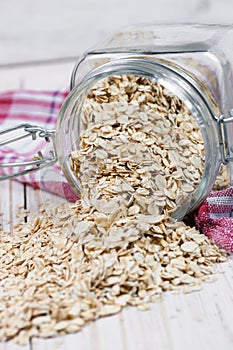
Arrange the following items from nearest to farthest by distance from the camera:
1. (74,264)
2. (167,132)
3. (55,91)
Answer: (74,264) < (167,132) < (55,91)

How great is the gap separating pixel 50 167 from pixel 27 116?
35 centimetres

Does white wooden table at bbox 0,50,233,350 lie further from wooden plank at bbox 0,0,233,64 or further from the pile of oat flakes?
wooden plank at bbox 0,0,233,64

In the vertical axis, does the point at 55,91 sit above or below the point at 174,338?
above

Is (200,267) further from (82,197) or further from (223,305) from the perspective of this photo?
(82,197)

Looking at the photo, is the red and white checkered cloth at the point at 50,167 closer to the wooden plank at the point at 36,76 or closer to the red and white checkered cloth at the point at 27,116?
the red and white checkered cloth at the point at 27,116

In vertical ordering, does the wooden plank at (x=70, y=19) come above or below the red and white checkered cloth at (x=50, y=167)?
above

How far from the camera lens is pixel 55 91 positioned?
144 cm

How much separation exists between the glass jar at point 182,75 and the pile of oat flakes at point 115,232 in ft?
0.06

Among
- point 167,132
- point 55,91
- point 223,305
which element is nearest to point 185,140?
point 167,132

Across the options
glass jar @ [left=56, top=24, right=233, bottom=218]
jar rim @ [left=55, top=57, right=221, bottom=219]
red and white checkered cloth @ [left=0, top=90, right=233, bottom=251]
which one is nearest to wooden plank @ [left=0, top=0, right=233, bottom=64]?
red and white checkered cloth @ [left=0, top=90, right=233, bottom=251]

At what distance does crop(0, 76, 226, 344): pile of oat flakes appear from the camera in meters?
0.82

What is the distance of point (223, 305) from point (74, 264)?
7.1 inches

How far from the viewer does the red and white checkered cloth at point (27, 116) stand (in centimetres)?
126

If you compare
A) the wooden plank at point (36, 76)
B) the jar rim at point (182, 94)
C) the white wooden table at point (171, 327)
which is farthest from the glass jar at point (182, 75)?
the wooden plank at point (36, 76)
